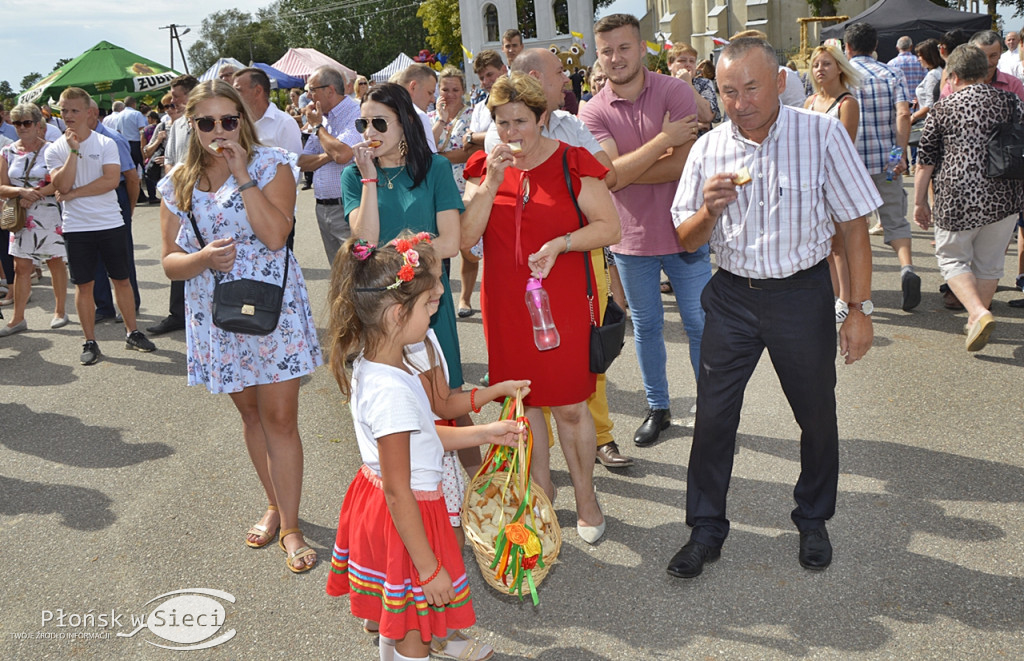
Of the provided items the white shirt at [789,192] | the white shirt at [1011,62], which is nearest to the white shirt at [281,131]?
the white shirt at [789,192]

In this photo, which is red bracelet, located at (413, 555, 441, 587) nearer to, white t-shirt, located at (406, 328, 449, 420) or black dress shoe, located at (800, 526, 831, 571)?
white t-shirt, located at (406, 328, 449, 420)

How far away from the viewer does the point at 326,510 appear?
477 centimetres

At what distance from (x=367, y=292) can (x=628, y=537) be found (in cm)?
202

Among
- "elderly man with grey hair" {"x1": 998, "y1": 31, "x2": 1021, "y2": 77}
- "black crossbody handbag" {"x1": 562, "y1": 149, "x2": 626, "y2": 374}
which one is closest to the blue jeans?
"black crossbody handbag" {"x1": 562, "y1": 149, "x2": 626, "y2": 374}

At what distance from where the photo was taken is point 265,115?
6.76 m

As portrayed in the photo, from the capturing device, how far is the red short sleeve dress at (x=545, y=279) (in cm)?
396

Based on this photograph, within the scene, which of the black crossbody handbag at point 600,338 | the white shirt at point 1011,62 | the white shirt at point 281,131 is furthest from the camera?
the white shirt at point 1011,62

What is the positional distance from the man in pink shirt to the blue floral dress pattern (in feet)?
5.92

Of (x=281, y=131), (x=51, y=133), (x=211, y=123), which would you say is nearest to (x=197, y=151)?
(x=211, y=123)

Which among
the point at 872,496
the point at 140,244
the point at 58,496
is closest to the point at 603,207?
the point at 872,496

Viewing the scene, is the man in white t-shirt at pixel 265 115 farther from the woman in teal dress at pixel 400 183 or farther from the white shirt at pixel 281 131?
the woman in teal dress at pixel 400 183

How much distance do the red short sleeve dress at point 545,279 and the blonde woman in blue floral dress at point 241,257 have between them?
90 cm

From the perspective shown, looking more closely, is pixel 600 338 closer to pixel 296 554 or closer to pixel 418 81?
pixel 296 554

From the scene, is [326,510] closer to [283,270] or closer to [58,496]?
[283,270]
